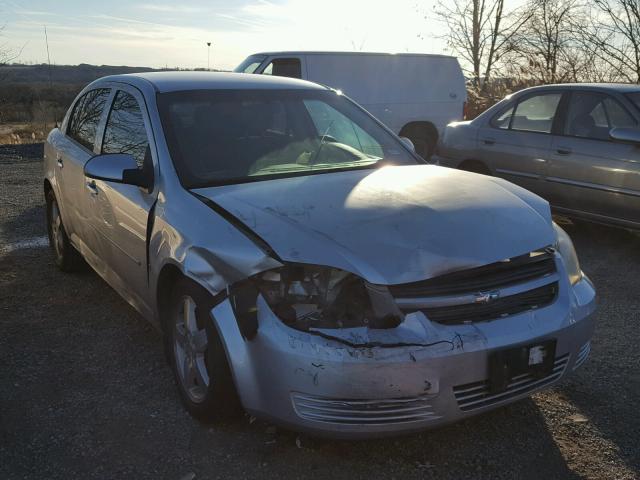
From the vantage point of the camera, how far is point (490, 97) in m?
15.3

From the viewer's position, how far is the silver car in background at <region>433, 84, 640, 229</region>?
5645 millimetres

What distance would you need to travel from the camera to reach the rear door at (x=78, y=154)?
439 centimetres

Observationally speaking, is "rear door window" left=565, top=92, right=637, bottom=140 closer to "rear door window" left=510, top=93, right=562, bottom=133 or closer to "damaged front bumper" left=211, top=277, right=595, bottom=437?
"rear door window" left=510, top=93, right=562, bottom=133

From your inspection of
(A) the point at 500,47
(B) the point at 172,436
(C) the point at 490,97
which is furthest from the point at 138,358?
(A) the point at 500,47

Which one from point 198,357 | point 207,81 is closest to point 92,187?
point 207,81

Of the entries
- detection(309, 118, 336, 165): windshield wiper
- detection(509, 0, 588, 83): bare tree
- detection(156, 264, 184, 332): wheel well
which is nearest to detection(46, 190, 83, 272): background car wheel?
detection(156, 264, 184, 332): wheel well

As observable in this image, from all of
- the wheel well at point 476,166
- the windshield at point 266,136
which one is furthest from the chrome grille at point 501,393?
the wheel well at point 476,166

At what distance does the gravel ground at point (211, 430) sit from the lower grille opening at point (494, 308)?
65cm

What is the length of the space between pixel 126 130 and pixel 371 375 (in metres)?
2.39

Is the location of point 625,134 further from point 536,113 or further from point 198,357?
point 198,357

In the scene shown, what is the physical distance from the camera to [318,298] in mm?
2496

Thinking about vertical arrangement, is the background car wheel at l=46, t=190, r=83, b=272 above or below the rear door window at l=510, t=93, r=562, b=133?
below

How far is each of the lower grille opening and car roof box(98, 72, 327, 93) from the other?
82.4 inches

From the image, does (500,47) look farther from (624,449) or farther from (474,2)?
(624,449)
